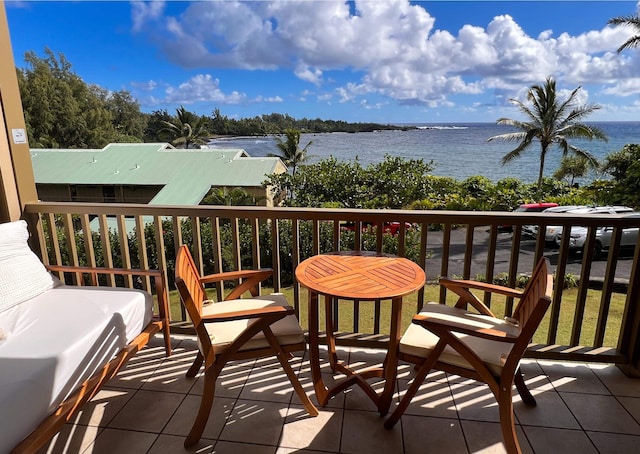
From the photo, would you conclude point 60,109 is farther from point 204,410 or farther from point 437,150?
point 437,150

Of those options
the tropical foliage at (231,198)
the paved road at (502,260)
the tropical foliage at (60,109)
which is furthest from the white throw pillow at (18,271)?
the tropical foliage at (60,109)

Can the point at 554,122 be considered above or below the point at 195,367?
above

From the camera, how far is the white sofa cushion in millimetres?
1401

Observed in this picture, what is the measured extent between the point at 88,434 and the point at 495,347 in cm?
202

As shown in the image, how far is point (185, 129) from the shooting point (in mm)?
32906

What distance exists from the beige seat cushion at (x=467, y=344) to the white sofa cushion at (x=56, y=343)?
58.6 inches

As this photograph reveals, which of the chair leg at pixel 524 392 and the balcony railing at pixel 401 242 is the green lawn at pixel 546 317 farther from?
the chair leg at pixel 524 392

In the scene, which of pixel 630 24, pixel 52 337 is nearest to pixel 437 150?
pixel 630 24

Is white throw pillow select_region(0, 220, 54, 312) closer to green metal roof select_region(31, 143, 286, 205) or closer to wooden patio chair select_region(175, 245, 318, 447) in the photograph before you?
wooden patio chair select_region(175, 245, 318, 447)

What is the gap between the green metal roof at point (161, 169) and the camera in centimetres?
1889

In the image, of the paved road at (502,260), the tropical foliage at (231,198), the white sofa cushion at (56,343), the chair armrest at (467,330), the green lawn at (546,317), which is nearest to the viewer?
the white sofa cushion at (56,343)

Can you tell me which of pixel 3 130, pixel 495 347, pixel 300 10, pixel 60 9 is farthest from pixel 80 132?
pixel 495 347

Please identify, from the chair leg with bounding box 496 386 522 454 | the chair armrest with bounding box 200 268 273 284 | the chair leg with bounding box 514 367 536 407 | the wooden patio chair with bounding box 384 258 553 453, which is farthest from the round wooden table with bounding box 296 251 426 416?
the chair leg with bounding box 514 367 536 407

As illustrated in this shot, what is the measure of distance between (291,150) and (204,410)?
23.1 meters
